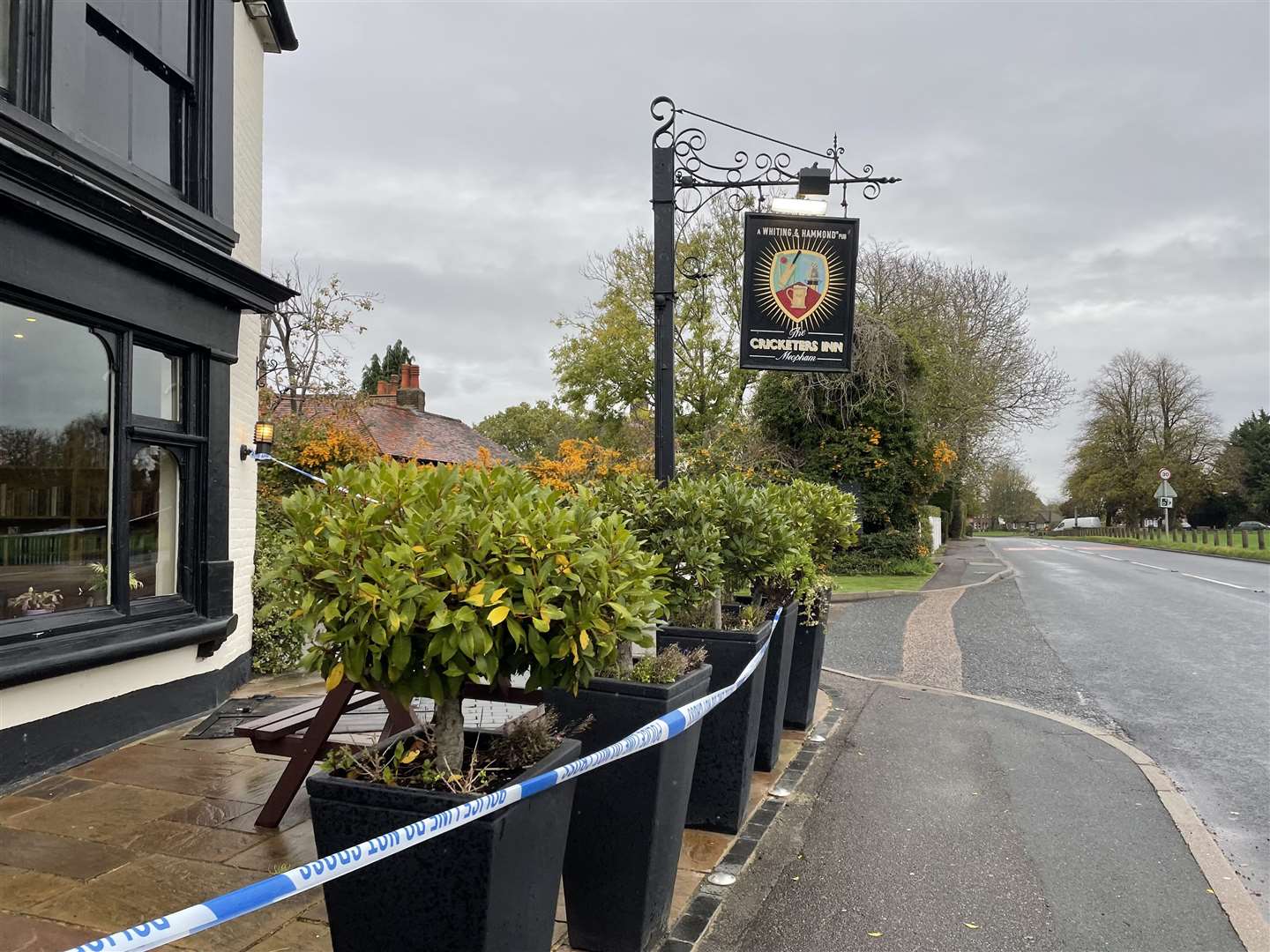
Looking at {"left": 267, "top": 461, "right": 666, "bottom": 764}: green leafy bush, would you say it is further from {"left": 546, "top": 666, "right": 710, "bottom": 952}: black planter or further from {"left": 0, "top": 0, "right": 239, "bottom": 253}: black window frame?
{"left": 0, "top": 0, "right": 239, "bottom": 253}: black window frame

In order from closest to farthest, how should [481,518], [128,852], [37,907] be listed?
[481,518], [37,907], [128,852]

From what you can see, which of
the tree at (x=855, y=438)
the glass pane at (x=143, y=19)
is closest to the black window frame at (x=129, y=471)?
the glass pane at (x=143, y=19)

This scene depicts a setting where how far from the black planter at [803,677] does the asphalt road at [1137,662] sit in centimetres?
235

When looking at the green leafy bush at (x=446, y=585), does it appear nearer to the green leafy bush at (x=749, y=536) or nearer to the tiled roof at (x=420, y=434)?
the green leafy bush at (x=749, y=536)

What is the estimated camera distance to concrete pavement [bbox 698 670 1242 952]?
3436mm

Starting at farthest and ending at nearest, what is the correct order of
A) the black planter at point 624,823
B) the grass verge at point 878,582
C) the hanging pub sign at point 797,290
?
the grass verge at point 878,582
the hanging pub sign at point 797,290
the black planter at point 624,823

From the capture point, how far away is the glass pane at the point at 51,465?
196 inches

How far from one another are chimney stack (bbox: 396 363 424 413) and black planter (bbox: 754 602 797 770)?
34358 mm

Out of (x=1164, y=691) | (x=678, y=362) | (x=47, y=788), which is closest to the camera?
(x=47, y=788)

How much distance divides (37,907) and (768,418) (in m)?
19.2

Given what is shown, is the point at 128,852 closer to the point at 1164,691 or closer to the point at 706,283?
the point at 1164,691

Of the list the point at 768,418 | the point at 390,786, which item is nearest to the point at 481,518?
the point at 390,786

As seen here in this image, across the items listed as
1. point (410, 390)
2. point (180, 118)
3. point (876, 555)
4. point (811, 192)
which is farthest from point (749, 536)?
point (410, 390)

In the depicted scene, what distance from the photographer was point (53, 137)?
5016 mm
